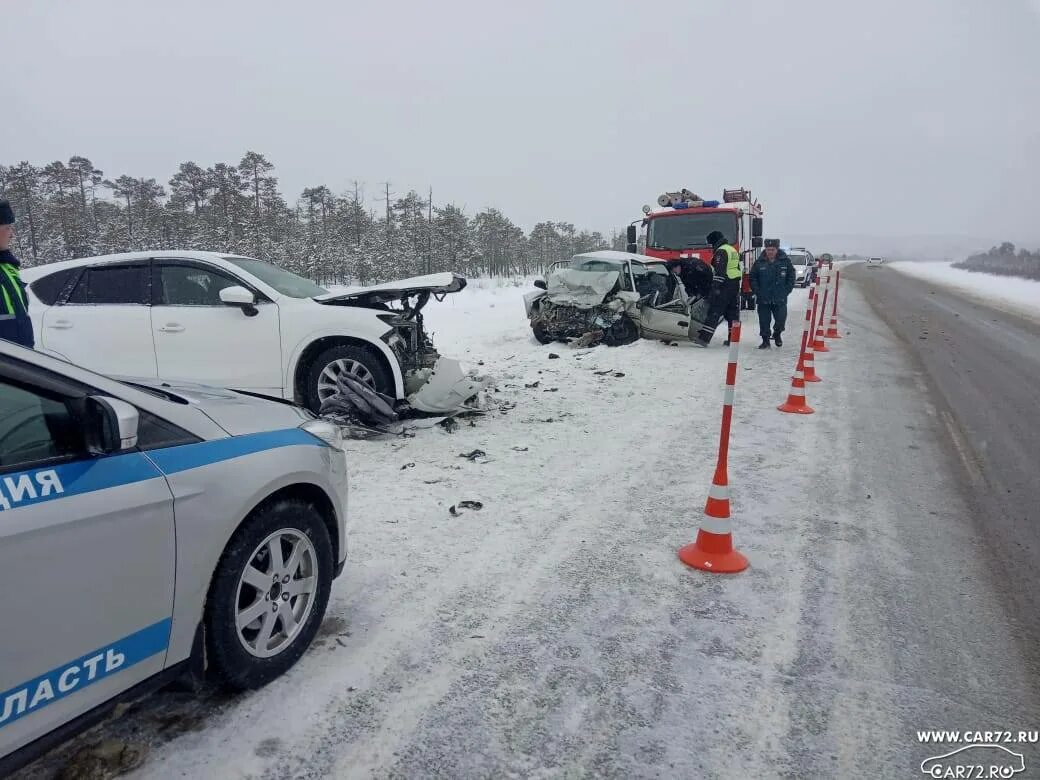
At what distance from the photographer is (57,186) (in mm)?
55875

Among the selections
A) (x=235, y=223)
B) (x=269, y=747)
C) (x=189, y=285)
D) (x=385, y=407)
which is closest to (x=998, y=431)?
(x=385, y=407)

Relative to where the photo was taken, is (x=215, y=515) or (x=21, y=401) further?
(x=215, y=515)

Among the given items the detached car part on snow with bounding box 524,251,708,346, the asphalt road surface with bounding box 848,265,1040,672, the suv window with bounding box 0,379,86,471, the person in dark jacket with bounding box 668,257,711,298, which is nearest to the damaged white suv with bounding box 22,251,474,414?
the suv window with bounding box 0,379,86,471

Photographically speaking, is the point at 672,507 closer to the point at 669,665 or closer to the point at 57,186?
the point at 669,665

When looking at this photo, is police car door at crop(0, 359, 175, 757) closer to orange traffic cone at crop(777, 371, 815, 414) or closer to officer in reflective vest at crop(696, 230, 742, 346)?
orange traffic cone at crop(777, 371, 815, 414)

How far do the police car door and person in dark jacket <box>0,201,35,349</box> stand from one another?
256 centimetres

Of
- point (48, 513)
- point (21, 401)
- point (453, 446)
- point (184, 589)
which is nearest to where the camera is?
point (48, 513)

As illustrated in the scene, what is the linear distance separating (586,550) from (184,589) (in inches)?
89.8

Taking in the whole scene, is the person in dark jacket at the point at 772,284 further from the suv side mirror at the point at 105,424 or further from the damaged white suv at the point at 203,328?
the suv side mirror at the point at 105,424

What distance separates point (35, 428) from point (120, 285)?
496 centimetres

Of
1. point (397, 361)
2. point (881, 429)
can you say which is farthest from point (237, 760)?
point (881, 429)

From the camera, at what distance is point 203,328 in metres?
5.88

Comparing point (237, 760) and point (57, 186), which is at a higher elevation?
point (57, 186)

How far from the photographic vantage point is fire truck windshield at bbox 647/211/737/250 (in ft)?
46.5
